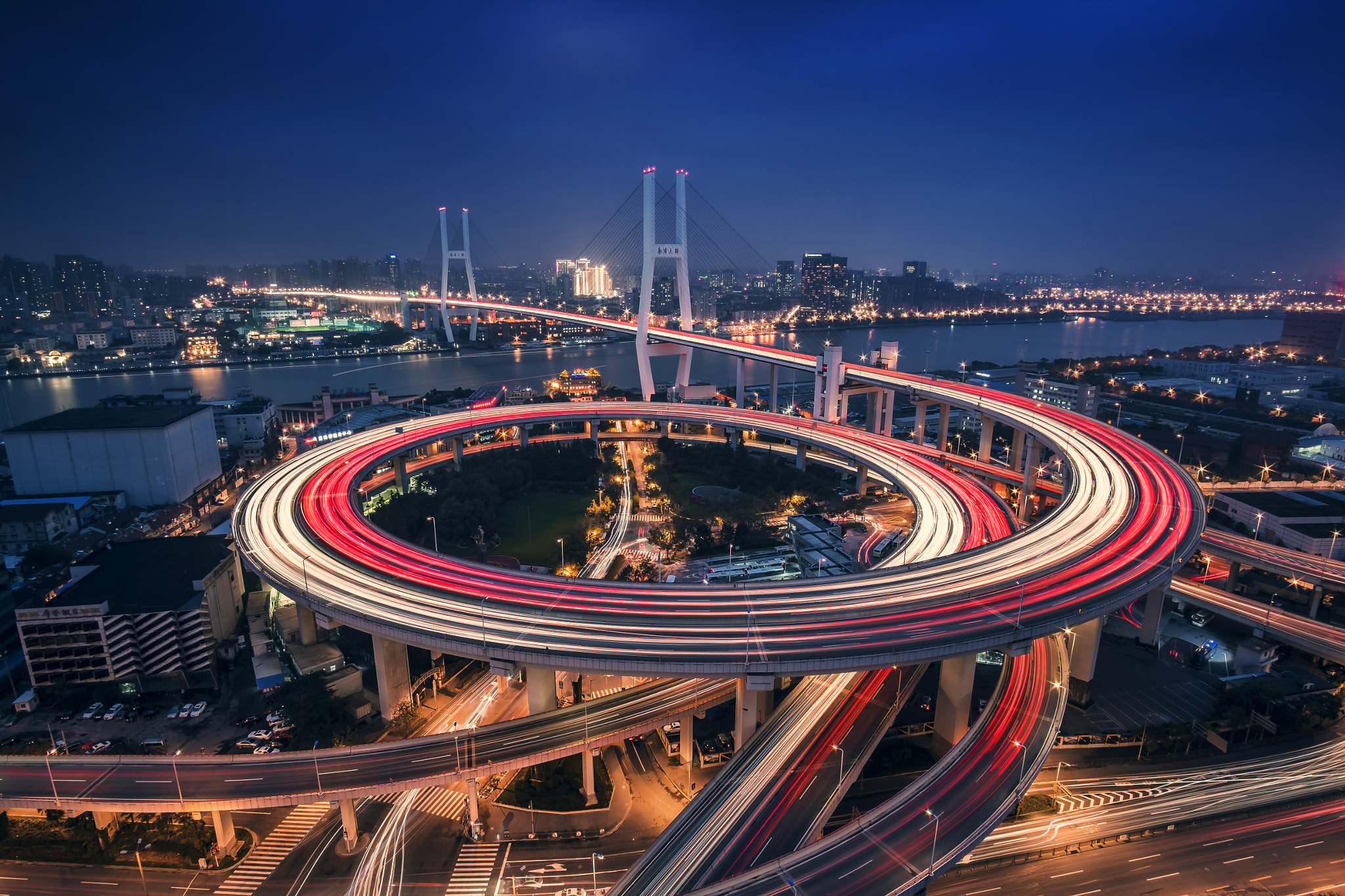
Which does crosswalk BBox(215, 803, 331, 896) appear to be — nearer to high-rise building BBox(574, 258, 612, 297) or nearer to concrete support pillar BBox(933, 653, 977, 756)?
concrete support pillar BBox(933, 653, 977, 756)

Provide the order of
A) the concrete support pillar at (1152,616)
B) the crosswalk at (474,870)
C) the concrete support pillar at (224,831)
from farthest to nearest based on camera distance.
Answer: the concrete support pillar at (1152,616) < the concrete support pillar at (224,831) < the crosswalk at (474,870)

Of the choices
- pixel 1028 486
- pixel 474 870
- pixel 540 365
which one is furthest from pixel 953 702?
pixel 540 365

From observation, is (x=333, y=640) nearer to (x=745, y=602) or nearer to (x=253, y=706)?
(x=253, y=706)

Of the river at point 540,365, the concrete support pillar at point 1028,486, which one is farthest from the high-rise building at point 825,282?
the concrete support pillar at point 1028,486

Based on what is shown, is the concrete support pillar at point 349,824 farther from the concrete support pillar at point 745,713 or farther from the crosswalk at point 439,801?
the concrete support pillar at point 745,713

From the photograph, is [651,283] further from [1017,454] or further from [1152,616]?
[1152,616]

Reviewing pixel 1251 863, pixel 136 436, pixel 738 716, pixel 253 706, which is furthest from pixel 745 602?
pixel 136 436
